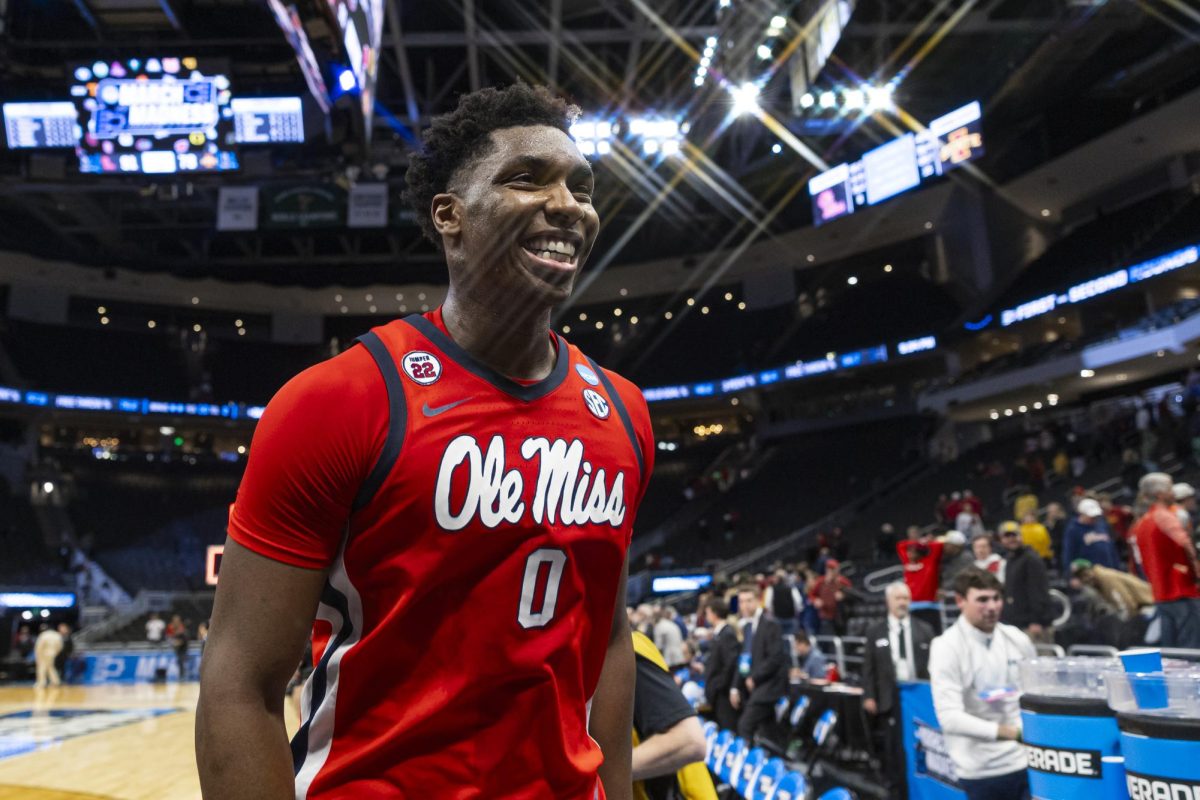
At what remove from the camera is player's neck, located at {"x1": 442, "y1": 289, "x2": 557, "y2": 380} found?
5.25 ft

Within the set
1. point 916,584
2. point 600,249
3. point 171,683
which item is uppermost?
point 600,249

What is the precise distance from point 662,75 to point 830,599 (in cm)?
1250

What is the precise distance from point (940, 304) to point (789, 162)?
25.1 feet

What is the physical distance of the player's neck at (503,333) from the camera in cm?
160

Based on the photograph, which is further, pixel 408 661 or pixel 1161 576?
pixel 1161 576

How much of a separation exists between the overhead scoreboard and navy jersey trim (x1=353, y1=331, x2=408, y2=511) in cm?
2050

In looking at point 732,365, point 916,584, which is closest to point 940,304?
point 732,365

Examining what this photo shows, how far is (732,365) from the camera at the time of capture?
34250 mm

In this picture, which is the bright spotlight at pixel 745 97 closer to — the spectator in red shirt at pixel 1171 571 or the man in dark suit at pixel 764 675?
the man in dark suit at pixel 764 675

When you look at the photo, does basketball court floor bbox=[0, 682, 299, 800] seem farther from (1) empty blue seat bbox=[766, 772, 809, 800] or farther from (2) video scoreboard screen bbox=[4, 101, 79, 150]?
(2) video scoreboard screen bbox=[4, 101, 79, 150]

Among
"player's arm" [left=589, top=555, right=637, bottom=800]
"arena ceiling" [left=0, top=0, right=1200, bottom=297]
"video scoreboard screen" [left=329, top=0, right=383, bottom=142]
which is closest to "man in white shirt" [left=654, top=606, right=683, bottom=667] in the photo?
"video scoreboard screen" [left=329, top=0, right=383, bottom=142]

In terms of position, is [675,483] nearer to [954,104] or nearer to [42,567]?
[954,104]

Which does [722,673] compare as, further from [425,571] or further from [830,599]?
[425,571]

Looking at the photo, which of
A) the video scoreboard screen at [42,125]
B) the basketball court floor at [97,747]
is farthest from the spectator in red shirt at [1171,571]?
the video scoreboard screen at [42,125]
